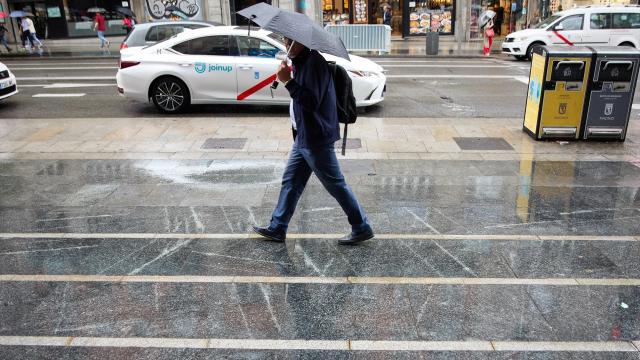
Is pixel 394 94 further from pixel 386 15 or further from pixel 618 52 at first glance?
pixel 386 15

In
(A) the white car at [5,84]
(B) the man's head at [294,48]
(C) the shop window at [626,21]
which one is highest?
(B) the man's head at [294,48]

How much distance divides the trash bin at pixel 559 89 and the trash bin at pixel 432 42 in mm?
13113

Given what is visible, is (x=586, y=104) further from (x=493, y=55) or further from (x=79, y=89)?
(x=493, y=55)

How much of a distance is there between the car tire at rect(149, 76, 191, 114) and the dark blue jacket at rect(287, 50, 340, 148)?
6584 millimetres

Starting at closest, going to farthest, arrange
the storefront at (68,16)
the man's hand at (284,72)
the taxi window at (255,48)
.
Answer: the man's hand at (284,72), the taxi window at (255,48), the storefront at (68,16)

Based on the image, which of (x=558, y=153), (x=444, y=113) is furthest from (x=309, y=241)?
(x=444, y=113)

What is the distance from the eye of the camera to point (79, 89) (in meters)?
14.0

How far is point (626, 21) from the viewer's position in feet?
61.4

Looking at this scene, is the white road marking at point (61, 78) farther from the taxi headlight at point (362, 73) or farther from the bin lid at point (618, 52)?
the bin lid at point (618, 52)

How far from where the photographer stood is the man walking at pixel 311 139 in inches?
175

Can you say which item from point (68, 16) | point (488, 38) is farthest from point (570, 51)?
point (68, 16)

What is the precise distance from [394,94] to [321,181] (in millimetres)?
8622

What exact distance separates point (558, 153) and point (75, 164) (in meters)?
6.89

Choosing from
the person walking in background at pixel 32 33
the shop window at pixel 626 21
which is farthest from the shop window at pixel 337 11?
the person walking in background at pixel 32 33
